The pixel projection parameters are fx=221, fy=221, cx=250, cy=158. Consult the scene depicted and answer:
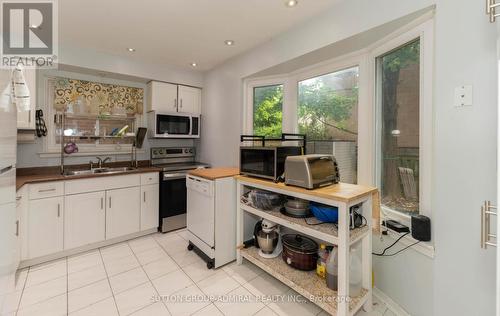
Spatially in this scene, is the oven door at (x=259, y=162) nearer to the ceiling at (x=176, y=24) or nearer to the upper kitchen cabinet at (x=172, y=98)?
the ceiling at (x=176, y=24)

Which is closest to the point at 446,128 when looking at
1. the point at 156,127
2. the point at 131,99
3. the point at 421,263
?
the point at 421,263

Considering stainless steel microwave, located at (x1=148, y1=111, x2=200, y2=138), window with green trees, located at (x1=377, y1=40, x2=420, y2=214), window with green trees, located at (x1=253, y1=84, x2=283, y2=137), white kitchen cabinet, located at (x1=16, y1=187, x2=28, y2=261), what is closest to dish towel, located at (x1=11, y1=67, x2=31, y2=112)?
white kitchen cabinet, located at (x1=16, y1=187, x2=28, y2=261)

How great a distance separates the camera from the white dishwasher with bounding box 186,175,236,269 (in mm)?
2195

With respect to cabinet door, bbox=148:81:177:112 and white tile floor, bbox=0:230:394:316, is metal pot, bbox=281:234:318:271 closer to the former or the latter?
white tile floor, bbox=0:230:394:316

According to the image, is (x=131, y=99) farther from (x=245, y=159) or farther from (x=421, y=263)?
(x=421, y=263)

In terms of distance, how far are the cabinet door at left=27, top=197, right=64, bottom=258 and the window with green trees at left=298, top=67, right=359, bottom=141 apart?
2819 mm

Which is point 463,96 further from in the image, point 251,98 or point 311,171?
point 251,98

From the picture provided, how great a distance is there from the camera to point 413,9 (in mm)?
1426

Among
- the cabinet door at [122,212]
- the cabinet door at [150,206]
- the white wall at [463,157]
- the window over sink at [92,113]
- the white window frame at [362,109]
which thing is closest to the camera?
the white wall at [463,157]

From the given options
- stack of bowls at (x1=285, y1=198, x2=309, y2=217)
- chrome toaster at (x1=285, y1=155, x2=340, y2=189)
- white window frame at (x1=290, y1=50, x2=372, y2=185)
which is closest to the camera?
chrome toaster at (x1=285, y1=155, x2=340, y2=189)

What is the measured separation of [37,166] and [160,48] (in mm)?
2087

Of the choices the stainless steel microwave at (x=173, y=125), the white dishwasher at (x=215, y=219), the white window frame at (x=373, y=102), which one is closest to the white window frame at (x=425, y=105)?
the white window frame at (x=373, y=102)

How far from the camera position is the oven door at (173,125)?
3277mm

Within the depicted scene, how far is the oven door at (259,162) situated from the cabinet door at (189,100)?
6.02 feet
